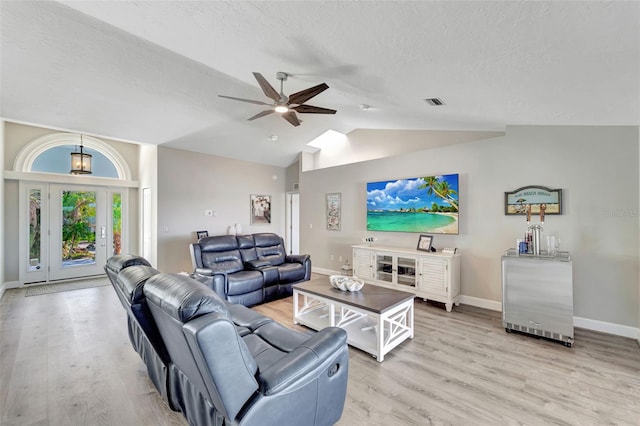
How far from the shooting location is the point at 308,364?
1.47 m

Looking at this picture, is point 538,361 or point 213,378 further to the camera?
point 538,361

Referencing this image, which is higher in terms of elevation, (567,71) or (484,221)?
(567,71)

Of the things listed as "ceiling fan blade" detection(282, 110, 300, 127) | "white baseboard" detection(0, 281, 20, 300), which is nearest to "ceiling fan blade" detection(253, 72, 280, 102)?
"ceiling fan blade" detection(282, 110, 300, 127)

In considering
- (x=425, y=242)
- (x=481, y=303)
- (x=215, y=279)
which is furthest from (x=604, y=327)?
(x=215, y=279)

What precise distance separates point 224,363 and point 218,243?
11.6ft

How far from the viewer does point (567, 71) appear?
1.99 metres

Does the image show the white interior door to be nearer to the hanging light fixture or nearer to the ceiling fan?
the hanging light fixture

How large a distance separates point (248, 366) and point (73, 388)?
1.99 metres


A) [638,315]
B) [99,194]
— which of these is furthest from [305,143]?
[638,315]

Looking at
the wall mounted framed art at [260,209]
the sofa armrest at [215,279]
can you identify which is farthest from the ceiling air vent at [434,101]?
the wall mounted framed art at [260,209]

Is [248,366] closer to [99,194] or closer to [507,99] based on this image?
[507,99]

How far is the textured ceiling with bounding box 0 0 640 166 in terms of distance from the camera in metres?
1.66

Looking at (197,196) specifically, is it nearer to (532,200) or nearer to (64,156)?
(64,156)

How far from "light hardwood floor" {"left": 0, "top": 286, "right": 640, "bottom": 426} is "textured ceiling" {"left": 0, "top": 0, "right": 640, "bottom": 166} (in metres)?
2.37
